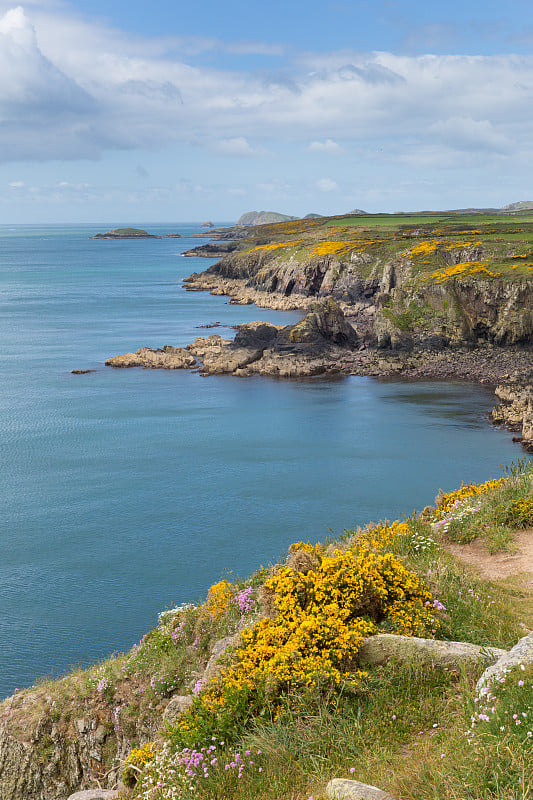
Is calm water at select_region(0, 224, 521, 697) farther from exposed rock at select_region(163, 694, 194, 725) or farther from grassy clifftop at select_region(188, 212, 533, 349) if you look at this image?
exposed rock at select_region(163, 694, 194, 725)

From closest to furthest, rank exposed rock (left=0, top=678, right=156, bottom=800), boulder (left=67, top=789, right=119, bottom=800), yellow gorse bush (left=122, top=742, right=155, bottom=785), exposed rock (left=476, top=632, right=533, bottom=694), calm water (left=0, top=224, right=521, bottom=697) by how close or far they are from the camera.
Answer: exposed rock (left=476, top=632, right=533, bottom=694), yellow gorse bush (left=122, top=742, right=155, bottom=785), boulder (left=67, top=789, right=119, bottom=800), exposed rock (left=0, top=678, right=156, bottom=800), calm water (left=0, top=224, right=521, bottom=697)

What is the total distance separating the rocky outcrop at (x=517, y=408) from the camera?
43438 millimetres

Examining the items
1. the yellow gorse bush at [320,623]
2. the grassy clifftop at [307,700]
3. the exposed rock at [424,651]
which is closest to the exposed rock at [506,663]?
the grassy clifftop at [307,700]

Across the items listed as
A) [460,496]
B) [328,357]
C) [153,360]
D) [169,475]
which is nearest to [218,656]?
[460,496]

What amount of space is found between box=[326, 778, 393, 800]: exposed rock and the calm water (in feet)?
56.1

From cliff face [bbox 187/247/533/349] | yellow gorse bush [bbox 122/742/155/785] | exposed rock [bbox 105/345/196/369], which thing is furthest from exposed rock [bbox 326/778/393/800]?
cliff face [bbox 187/247/533/349]

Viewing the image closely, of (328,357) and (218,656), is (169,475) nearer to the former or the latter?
(218,656)

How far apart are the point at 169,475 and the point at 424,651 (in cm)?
3217

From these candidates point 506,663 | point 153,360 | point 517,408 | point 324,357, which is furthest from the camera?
point 153,360

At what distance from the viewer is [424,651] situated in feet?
26.9

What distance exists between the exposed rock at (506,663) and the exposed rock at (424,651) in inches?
23.1

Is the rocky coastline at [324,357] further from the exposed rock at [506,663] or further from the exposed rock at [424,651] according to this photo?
the exposed rock at [506,663]

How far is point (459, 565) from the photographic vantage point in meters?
12.3

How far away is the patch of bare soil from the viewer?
12031mm
